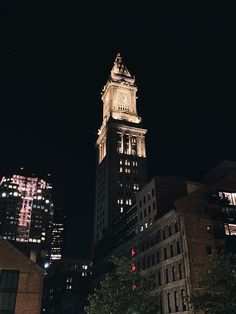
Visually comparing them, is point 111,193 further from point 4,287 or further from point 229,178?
point 4,287

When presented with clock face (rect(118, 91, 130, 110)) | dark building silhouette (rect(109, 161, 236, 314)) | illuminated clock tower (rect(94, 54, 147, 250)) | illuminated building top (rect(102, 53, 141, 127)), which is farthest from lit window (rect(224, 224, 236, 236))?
clock face (rect(118, 91, 130, 110))

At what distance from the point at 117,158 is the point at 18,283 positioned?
92.8m

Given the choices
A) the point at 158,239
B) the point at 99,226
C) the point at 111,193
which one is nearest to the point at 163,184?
the point at 158,239

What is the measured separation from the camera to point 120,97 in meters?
171

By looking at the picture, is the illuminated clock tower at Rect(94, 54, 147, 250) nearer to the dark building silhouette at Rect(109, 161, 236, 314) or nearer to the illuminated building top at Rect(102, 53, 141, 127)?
the illuminated building top at Rect(102, 53, 141, 127)

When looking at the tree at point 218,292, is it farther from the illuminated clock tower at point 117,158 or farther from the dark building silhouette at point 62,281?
the dark building silhouette at point 62,281

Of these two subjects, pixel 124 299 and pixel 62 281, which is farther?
pixel 62 281

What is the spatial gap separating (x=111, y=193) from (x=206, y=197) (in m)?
68.0

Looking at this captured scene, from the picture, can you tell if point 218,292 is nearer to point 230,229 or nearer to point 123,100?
point 230,229

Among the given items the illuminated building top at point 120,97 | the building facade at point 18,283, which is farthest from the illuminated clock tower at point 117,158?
the building facade at point 18,283

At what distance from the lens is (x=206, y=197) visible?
5938 centimetres

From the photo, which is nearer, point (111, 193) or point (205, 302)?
point (205, 302)

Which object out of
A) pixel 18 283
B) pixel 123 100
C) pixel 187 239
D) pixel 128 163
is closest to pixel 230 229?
pixel 187 239

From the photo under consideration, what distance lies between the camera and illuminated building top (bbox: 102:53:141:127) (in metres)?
160
